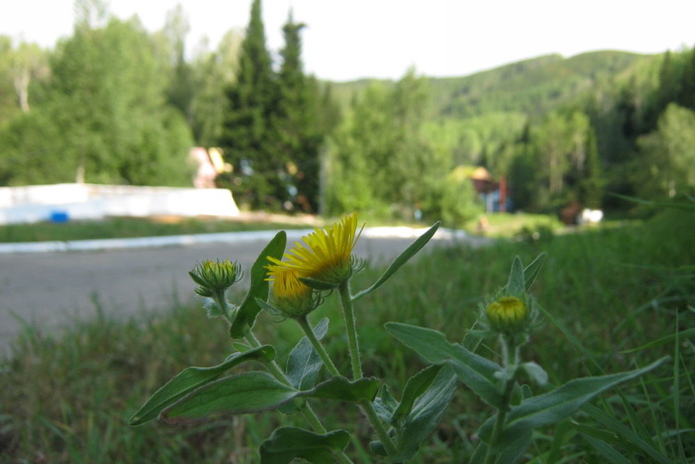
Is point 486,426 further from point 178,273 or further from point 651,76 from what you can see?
point 178,273

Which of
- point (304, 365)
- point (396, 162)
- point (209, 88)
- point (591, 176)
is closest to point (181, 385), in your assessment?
point (304, 365)

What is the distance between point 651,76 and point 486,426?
417cm

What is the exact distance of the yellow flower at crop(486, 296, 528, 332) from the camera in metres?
0.47

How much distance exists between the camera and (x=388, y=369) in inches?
76.0

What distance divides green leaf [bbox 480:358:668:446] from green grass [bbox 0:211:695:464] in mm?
242

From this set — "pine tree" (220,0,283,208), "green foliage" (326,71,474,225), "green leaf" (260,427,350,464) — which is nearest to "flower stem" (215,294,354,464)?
"green leaf" (260,427,350,464)

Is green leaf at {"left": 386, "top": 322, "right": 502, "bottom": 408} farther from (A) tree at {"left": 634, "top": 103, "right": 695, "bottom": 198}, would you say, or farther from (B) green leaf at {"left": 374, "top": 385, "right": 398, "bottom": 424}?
(A) tree at {"left": 634, "top": 103, "right": 695, "bottom": 198}

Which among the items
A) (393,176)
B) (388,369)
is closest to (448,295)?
(388,369)

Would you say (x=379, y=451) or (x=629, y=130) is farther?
(x=629, y=130)

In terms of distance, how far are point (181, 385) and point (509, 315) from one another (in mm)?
302

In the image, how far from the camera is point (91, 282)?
6.21 metres

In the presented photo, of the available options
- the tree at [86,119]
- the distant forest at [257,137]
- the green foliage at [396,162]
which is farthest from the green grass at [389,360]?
the tree at [86,119]

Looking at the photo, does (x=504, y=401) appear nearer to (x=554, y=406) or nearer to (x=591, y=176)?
(x=554, y=406)

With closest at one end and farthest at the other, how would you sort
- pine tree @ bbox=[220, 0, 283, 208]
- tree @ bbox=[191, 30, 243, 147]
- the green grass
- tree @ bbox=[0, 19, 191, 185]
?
1. the green grass
2. tree @ bbox=[0, 19, 191, 185]
3. pine tree @ bbox=[220, 0, 283, 208]
4. tree @ bbox=[191, 30, 243, 147]
